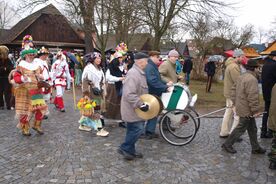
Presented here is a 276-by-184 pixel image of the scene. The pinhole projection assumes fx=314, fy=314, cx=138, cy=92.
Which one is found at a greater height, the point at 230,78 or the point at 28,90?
the point at 230,78

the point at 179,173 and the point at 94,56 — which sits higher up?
the point at 94,56

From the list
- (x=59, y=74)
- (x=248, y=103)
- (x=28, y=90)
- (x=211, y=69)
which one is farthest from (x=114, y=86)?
(x=211, y=69)

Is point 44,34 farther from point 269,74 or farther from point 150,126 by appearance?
point 269,74

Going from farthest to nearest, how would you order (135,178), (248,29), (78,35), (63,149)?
(248,29) < (78,35) < (63,149) < (135,178)

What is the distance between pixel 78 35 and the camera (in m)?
35.0

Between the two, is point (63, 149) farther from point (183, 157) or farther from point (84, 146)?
point (183, 157)

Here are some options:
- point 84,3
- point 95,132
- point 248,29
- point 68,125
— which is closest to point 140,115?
point 95,132

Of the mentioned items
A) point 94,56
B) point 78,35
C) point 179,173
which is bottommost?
point 179,173

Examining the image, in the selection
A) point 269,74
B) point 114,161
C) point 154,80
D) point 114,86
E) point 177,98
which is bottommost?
point 114,161

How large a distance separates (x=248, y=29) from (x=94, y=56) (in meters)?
51.6

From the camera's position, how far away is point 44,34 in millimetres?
34125

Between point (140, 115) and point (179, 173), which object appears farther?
point (140, 115)

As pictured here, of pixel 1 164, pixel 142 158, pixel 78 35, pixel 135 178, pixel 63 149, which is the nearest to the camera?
pixel 135 178

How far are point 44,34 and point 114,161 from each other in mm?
31499
